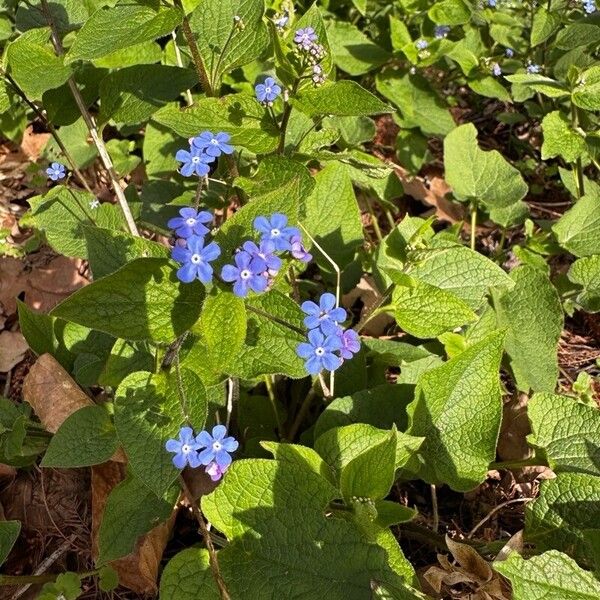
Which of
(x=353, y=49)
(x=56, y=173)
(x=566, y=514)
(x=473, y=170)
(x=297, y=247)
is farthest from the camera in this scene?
(x=353, y=49)

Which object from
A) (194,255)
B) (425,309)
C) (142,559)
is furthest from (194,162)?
(142,559)

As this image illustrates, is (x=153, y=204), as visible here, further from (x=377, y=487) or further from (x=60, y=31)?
(x=377, y=487)

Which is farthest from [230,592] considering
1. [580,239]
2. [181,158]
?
[580,239]

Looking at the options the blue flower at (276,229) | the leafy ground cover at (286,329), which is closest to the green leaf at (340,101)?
the leafy ground cover at (286,329)

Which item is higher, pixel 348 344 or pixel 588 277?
pixel 348 344

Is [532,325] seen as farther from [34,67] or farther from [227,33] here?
[34,67]

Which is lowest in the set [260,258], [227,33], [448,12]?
[448,12]
